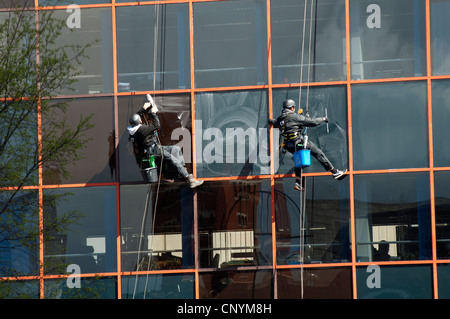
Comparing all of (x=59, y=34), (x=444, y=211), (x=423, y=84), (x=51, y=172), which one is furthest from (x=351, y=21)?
(x=51, y=172)

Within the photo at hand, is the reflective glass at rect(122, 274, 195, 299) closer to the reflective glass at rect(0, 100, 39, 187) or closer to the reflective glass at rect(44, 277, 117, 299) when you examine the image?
the reflective glass at rect(44, 277, 117, 299)

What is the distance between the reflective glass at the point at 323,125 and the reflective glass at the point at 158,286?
110 inches

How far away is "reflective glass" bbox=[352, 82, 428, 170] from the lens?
49.0ft

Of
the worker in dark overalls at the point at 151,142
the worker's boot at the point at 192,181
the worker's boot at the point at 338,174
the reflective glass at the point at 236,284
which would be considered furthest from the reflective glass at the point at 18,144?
the worker's boot at the point at 338,174

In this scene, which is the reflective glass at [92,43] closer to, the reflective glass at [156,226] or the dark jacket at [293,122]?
the reflective glass at [156,226]

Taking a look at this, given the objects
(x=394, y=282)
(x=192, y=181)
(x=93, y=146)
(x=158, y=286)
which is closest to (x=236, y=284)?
(x=158, y=286)

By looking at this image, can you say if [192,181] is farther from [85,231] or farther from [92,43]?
[92,43]

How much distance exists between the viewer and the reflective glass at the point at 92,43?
15.5 metres

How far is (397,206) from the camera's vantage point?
14.9m

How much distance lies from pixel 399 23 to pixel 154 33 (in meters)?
4.81

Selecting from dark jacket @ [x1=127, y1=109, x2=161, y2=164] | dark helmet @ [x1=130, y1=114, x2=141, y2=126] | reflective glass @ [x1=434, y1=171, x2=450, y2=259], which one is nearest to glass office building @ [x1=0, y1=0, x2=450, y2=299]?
reflective glass @ [x1=434, y1=171, x2=450, y2=259]

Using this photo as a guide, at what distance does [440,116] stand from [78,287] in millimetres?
7680

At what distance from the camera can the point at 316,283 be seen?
1488 cm
